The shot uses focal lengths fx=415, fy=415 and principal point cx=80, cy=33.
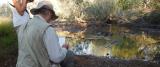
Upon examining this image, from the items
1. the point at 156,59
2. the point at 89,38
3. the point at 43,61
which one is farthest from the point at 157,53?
the point at 43,61

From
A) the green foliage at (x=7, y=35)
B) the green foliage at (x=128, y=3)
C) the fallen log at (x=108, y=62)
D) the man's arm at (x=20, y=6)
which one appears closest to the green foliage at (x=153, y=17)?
the green foliage at (x=128, y=3)

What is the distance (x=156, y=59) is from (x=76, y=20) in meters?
11.7

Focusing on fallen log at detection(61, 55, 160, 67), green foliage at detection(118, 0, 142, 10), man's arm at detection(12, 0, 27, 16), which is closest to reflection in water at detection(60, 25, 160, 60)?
fallen log at detection(61, 55, 160, 67)

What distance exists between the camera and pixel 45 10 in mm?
3729

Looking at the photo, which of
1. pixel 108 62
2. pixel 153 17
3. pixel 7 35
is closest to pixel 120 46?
pixel 108 62

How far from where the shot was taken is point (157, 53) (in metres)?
12.4

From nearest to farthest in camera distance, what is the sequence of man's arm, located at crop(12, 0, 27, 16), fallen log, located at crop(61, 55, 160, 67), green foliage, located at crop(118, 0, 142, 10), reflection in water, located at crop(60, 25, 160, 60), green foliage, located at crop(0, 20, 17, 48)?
man's arm, located at crop(12, 0, 27, 16) → green foliage, located at crop(0, 20, 17, 48) → fallen log, located at crop(61, 55, 160, 67) → reflection in water, located at crop(60, 25, 160, 60) → green foliage, located at crop(118, 0, 142, 10)

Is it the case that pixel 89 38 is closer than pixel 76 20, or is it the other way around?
pixel 89 38

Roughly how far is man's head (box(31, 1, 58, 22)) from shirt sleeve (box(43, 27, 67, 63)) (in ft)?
0.51

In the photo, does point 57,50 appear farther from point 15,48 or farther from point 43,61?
point 15,48

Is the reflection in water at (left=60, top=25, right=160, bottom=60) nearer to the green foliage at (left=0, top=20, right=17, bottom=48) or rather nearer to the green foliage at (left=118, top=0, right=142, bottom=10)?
the green foliage at (left=0, top=20, right=17, bottom=48)

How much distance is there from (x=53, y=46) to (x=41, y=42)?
0.13 meters

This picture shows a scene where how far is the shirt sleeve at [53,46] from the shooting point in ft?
11.8

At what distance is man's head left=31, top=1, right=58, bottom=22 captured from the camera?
12.1 ft
